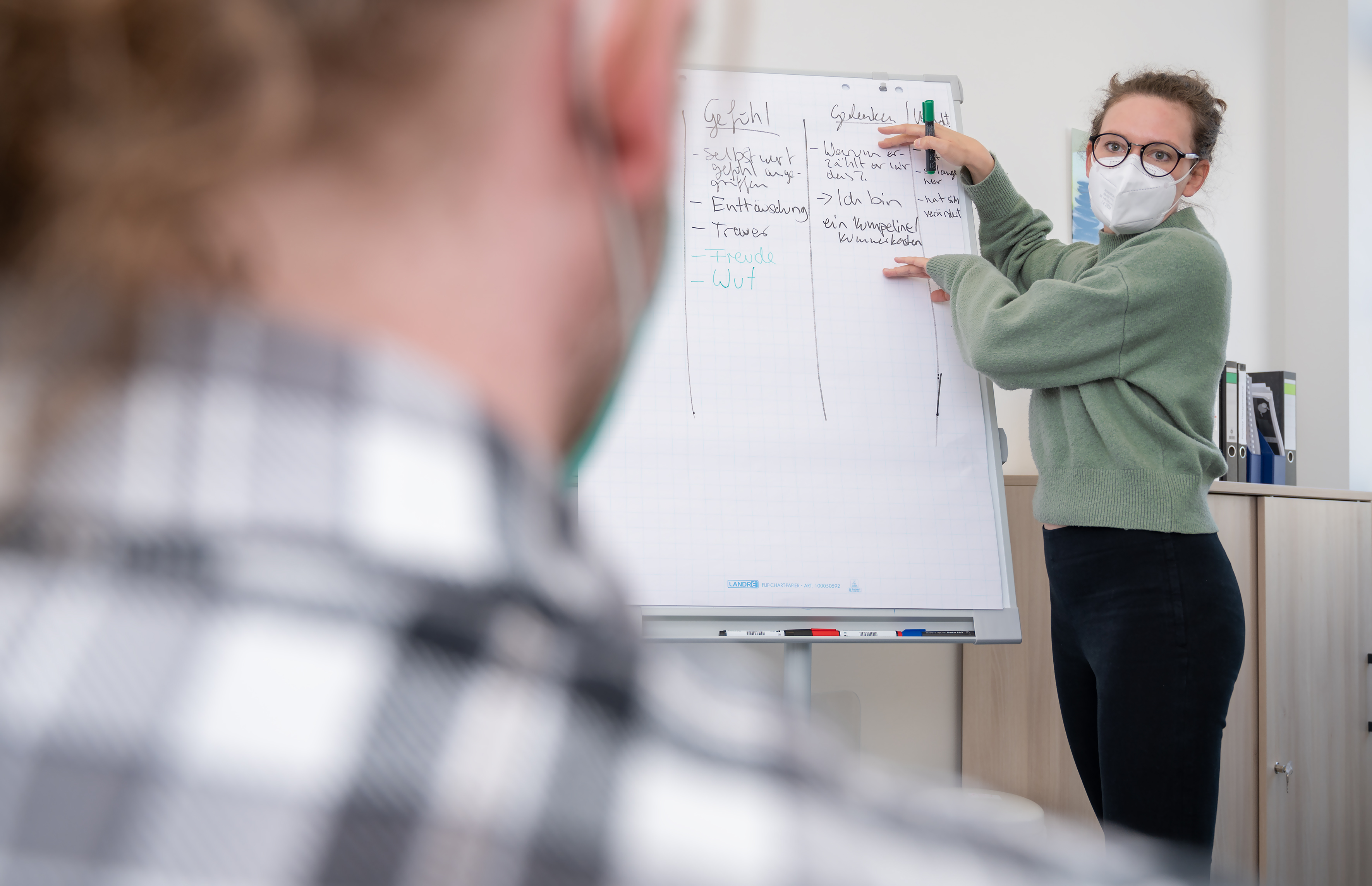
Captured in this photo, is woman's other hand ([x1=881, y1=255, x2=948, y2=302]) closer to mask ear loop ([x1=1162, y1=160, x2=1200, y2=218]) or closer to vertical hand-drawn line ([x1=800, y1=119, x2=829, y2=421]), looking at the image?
vertical hand-drawn line ([x1=800, y1=119, x2=829, y2=421])

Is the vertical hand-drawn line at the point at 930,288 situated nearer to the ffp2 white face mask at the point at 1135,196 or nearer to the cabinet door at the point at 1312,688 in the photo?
the ffp2 white face mask at the point at 1135,196

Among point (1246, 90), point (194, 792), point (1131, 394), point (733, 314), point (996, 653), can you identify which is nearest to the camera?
point (194, 792)

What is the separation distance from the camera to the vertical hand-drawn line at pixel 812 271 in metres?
1.50

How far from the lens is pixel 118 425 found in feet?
0.59

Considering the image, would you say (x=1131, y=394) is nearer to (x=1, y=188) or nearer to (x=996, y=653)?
(x=996, y=653)

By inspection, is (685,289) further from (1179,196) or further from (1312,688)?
(1312,688)

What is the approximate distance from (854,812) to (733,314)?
133 cm

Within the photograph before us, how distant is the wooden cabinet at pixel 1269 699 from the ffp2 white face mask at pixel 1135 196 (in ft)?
2.40

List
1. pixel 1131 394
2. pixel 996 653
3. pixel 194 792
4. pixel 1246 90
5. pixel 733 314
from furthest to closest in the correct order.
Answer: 1. pixel 1246 90
2. pixel 996 653
3. pixel 733 314
4. pixel 1131 394
5. pixel 194 792

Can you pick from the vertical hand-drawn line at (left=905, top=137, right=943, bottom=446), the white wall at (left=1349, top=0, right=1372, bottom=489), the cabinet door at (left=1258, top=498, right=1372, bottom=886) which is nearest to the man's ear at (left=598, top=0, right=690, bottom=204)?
the vertical hand-drawn line at (left=905, top=137, right=943, bottom=446)

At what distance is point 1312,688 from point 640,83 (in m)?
2.45

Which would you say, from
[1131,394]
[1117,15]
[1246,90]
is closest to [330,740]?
[1131,394]

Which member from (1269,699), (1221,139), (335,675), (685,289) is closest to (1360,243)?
(1221,139)

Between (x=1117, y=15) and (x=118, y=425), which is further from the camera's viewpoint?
(x=1117, y=15)
